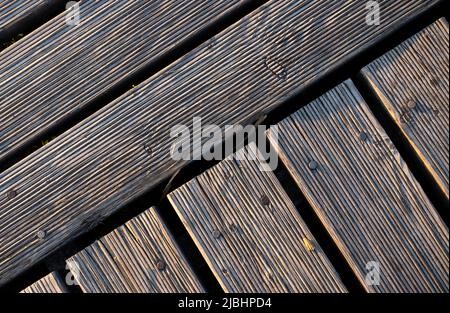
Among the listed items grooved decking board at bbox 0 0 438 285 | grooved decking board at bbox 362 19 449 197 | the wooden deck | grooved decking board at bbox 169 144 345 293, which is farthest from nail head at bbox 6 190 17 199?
grooved decking board at bbox 362 19 449 197

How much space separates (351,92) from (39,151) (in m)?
5.28

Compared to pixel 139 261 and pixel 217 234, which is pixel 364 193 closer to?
pixel 217 234

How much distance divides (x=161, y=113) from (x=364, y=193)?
3602mm

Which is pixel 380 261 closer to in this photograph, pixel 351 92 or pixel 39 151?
pixel 351 92

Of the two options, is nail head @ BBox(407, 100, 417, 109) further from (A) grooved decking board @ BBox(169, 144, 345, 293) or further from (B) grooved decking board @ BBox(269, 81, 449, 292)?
(A) grooved decking board @ BBox(169, 144, 345, 293)

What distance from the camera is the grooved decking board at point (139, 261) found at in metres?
7.14

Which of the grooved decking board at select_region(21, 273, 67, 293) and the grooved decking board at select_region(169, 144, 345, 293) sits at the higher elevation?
the grooved decking board at select_region(21, 273, 67, 293)

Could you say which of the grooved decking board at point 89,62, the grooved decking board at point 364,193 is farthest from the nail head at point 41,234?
the grooved decking board at point 364,193

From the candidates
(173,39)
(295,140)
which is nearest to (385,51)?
(295,140)

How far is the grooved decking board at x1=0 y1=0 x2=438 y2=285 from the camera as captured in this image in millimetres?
7211

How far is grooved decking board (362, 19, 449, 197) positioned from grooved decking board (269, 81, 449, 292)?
0.39 metres

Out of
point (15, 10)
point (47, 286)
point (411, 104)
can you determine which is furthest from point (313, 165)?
point (15, 10)

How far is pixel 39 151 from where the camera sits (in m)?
7.28

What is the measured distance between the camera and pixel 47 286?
23.5 feet
